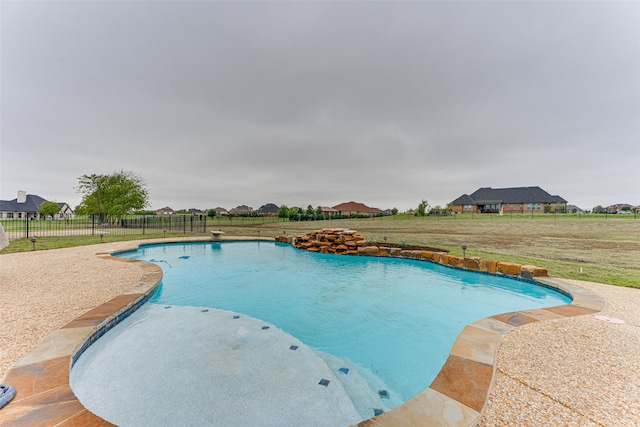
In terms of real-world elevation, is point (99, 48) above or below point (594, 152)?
above

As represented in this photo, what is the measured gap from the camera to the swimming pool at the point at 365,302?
11.6 ft

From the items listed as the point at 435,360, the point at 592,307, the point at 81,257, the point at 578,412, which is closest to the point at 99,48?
the point at 81,257

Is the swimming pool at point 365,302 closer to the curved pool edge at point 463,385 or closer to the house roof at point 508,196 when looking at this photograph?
the curved pool edge at point 463,385

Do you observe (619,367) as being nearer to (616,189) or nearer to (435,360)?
(435,360)

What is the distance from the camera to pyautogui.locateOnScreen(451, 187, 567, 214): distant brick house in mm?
40312

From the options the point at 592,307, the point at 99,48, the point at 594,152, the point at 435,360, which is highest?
the point at 99,48

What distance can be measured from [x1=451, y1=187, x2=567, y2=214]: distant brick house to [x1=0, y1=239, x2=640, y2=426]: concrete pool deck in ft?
151

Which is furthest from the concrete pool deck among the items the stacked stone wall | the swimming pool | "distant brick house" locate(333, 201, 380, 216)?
"distant brick house" locate(333, 201, 380, 216)

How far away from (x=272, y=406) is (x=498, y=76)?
1536 centimetres

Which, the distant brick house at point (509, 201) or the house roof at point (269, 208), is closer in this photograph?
the distant brick house at point (509, 201)

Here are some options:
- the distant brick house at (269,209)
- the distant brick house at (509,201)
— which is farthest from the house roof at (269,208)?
the distant brick house at (509,201)

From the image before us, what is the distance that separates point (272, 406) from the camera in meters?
2.46

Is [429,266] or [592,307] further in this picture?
[429,266]

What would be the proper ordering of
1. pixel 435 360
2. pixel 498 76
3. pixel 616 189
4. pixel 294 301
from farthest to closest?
pixel 616 189 < pixel 498 76 < pixel 294 301 < pixel 435 360
